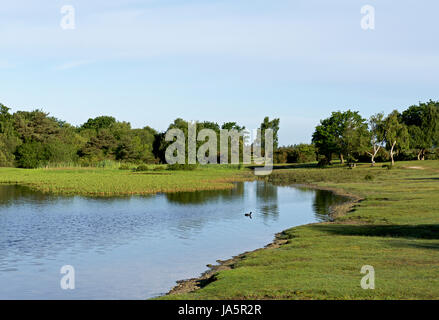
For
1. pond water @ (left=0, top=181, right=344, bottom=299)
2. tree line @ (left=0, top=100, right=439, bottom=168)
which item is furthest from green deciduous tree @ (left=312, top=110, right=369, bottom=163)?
pond water @ (left=0, top=181, right=344, bottom=299)

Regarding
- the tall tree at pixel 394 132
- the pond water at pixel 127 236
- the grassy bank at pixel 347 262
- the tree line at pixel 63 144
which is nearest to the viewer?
the grassy bank at pixel 347 262

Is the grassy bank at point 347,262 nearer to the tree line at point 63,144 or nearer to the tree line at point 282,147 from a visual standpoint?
the tree line at point 282,147

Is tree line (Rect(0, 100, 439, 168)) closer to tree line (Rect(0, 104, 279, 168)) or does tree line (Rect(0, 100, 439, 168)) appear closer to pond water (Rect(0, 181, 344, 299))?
tree line (Rect(0, 104, 279, 168))

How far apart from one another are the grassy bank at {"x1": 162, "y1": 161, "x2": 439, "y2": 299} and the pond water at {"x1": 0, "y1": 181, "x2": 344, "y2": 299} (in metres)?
3.54

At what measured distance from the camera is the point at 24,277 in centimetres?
2391

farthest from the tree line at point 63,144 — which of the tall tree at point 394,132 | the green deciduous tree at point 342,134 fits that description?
the tall tree at point 394,132

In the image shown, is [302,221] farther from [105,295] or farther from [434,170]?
[434,170]

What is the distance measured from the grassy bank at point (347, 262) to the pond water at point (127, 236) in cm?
354

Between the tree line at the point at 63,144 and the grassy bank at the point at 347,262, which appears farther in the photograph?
the tree line at the point at 63,144

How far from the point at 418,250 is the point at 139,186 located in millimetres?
51914

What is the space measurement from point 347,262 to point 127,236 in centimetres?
1846

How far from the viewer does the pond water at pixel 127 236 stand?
23219mm

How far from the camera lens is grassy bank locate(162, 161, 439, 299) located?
17.1m
